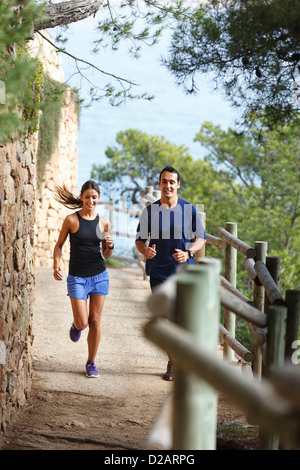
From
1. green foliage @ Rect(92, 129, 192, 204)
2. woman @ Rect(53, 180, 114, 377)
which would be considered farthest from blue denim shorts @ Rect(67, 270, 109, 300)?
green foliage @ Rect(92, 129, 192, 204)

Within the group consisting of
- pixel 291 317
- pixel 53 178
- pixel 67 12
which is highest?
pixel 67 12

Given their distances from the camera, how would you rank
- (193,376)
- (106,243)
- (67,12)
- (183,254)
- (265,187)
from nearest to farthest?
(193,376) → (183,254) → (67,12) → (106,243) → (265,187)

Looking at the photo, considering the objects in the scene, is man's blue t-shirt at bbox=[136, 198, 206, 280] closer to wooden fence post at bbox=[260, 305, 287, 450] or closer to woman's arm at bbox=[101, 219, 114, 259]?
woman's arm at bbox=[101, 219, 114, 259]

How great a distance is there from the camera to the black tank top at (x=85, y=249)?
4.37 metres

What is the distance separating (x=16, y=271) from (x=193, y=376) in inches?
86.1

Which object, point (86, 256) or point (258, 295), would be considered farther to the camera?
point (86, 256)

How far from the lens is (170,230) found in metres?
4.15

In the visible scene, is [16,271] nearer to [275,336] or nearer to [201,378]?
[275,336]

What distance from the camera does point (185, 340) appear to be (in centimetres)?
167

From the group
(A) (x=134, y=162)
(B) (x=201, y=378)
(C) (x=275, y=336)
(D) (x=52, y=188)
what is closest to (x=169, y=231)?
(C) (x=275, y=336)

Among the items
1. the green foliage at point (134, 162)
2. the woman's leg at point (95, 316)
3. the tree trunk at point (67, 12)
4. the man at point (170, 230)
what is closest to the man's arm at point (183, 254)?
the man at point (170, 230)

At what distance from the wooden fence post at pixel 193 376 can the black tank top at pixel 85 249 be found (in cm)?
262

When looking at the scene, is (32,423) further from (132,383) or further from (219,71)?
(219,71)

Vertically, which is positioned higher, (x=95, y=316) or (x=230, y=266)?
(x=230, y=266)
